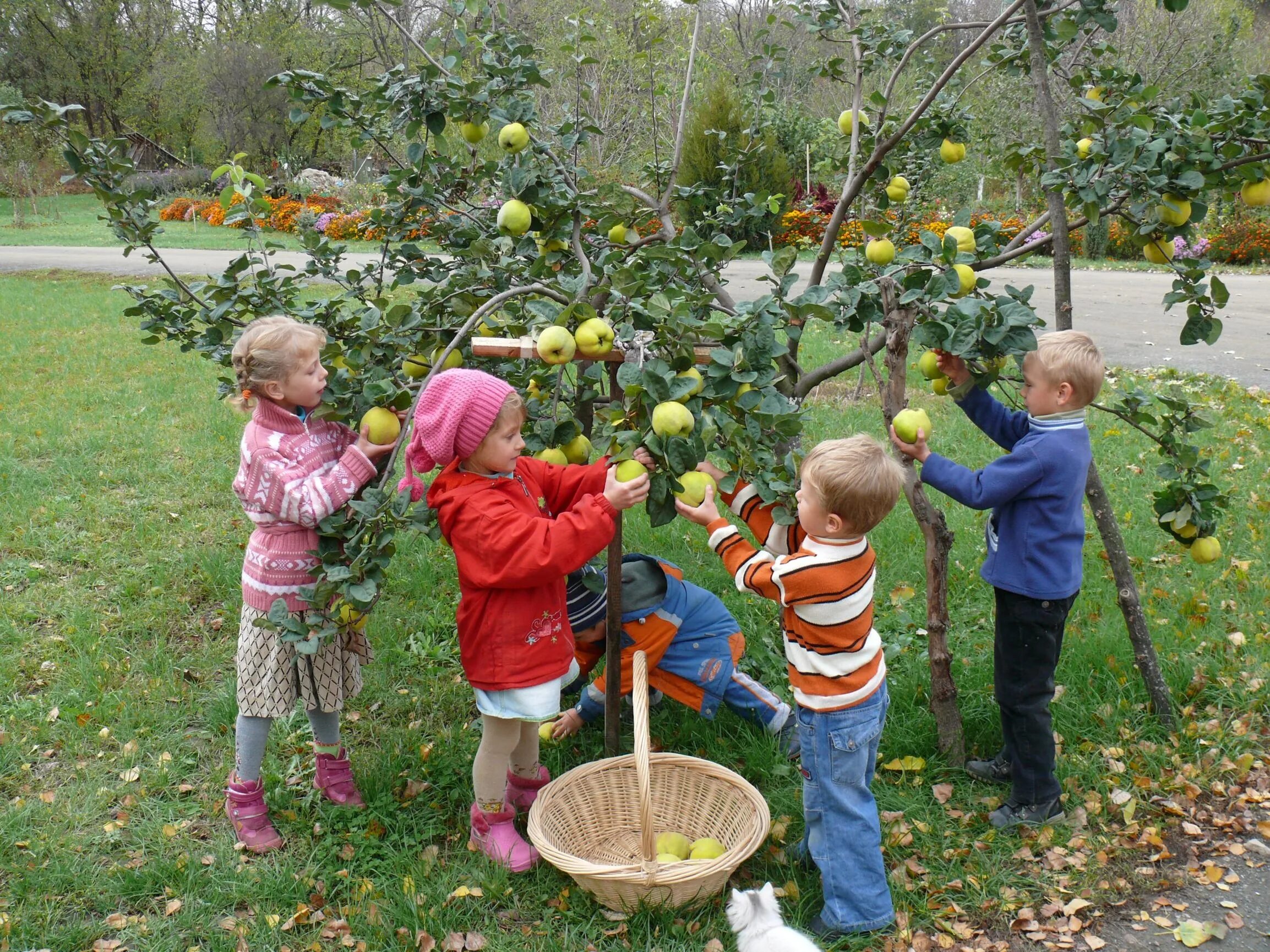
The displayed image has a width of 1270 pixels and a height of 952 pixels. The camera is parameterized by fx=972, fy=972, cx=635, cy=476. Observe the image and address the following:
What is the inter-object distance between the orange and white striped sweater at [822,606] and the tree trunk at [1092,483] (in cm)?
88

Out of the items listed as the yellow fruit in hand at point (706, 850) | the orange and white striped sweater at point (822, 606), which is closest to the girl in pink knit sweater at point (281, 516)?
the orange and white striped sweater at point (822, 606)

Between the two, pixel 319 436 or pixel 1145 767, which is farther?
pixel 1145 767

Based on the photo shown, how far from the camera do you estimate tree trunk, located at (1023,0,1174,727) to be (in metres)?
2.77

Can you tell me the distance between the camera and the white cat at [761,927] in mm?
1598

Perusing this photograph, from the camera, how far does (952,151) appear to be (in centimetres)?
299

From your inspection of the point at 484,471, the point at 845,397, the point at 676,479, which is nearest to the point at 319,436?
the point at 484,471

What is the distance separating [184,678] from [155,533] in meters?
1.37

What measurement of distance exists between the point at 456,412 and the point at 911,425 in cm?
110

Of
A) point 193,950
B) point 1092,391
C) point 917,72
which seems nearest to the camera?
point 193,950

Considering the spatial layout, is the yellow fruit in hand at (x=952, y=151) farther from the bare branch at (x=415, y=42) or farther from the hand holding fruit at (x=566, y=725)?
the hand holding fruit at (x=566, y=725)

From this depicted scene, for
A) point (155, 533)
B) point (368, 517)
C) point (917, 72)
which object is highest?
point (917, 72)

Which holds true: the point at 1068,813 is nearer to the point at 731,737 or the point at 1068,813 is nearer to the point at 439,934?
the point at 731,737

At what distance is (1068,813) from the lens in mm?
2766

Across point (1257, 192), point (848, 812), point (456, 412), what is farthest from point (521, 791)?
point (1257, 192)
